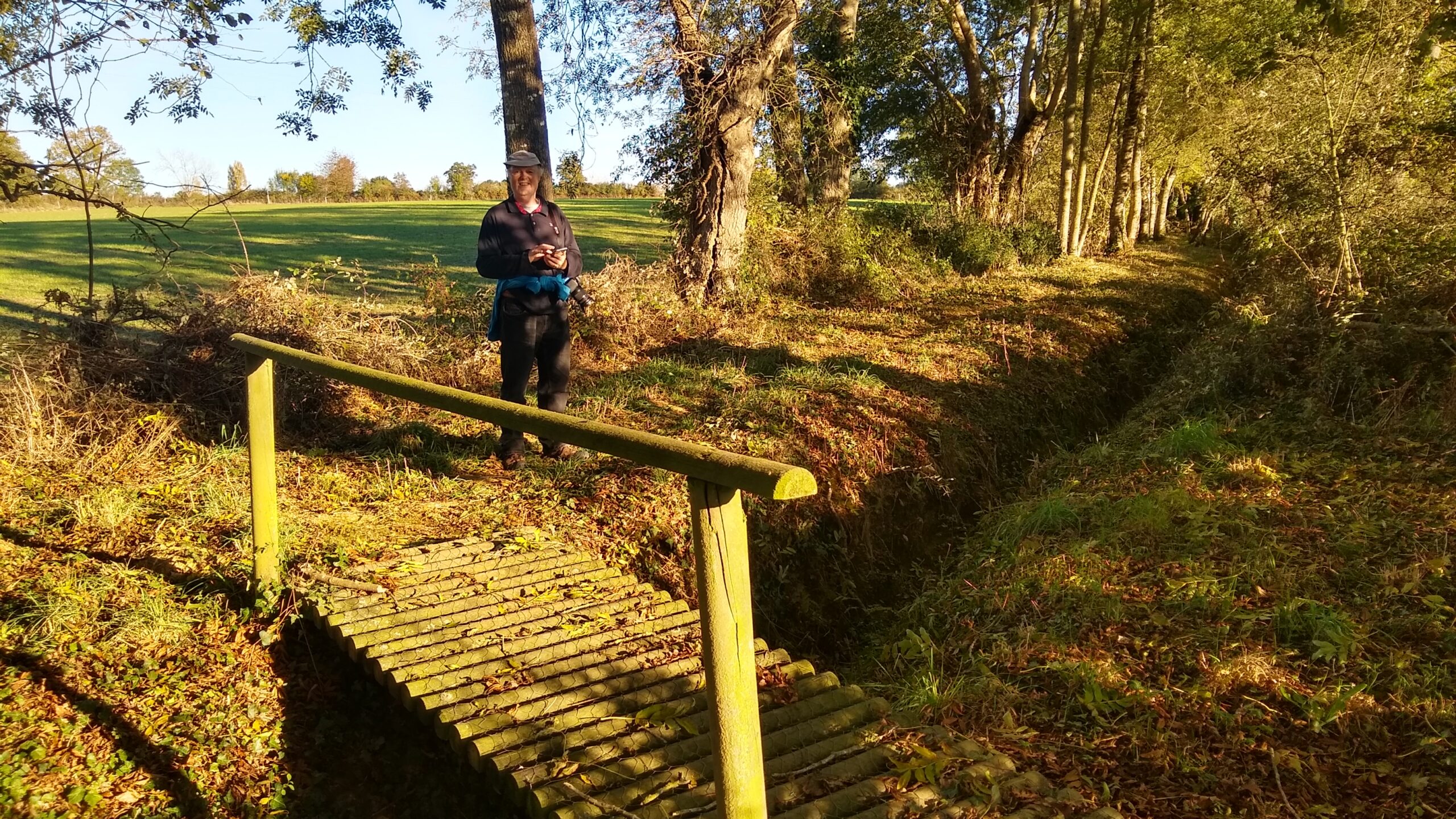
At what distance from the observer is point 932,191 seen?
57.3 feet

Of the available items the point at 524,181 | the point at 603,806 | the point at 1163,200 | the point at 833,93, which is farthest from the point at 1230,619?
the point at 1163,200

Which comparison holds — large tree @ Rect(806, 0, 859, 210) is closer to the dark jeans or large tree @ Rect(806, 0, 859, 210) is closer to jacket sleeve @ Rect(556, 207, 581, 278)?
jacket sleeve @ Rect(556, 207, 581, 278)

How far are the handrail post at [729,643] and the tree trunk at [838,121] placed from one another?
12.2m

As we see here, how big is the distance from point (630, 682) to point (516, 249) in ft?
10.2

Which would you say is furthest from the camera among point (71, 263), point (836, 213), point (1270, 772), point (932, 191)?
point (932, 191)

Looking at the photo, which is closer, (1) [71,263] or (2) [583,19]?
(2) [583,19]

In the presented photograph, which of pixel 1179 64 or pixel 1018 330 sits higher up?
pixel 1179 64

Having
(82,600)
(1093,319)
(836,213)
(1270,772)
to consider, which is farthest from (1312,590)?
(836,213)

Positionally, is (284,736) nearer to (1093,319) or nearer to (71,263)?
(1093,319)

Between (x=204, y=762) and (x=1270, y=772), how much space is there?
4.32 meters

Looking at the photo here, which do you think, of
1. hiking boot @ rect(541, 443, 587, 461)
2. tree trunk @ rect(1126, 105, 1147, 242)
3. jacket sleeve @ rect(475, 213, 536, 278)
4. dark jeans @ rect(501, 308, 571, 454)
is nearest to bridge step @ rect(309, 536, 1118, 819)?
dark jeans @ rect(501, 308, 571, 454)

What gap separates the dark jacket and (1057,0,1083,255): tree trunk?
582 inches

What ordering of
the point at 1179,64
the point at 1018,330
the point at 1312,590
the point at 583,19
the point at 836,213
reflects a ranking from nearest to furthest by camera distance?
the point at 1312,590
the point at 1018,330
the point at 583,19
the point at 836,213
the point at 1179,64

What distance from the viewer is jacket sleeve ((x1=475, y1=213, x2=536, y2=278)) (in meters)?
5.32
